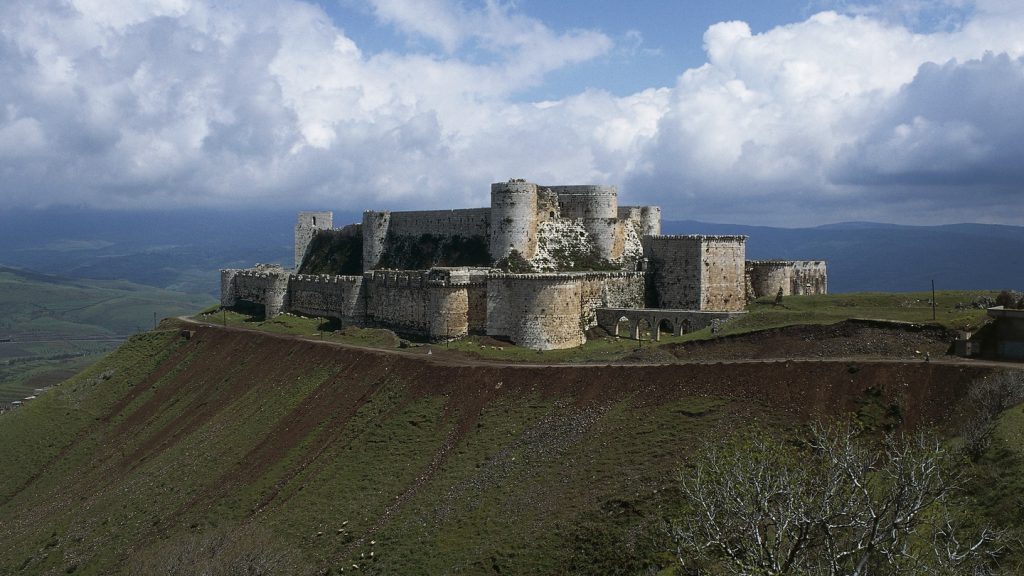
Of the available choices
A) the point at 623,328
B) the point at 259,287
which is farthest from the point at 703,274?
the point at 259,287

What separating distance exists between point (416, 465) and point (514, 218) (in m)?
34.8

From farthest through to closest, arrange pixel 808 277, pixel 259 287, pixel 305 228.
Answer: pixel 305 228 < pixel 259 287 < pixel 808 277

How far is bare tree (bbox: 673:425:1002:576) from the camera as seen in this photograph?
84.4 feet

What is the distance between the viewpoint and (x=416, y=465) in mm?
49688

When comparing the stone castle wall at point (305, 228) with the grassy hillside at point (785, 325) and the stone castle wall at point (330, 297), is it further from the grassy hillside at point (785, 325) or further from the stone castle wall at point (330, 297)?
the grassy hillside at point (785, 325)

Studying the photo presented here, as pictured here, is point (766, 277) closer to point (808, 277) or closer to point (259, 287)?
point (808, 277)

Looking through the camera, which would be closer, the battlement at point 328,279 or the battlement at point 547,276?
the battlement at point 547,276

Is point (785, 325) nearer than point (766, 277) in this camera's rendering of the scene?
Yes

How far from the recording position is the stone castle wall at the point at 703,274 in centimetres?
7638

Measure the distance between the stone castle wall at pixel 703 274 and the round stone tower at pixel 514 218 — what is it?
12536 mm

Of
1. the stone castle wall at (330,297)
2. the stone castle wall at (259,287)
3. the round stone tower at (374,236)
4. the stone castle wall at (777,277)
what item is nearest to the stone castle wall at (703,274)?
the stone castle wall at (777,277)

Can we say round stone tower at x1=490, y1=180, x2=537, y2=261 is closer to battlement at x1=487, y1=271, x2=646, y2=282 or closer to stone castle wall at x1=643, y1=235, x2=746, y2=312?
battlement at x1=487, y1=271, x2=646, y2=282

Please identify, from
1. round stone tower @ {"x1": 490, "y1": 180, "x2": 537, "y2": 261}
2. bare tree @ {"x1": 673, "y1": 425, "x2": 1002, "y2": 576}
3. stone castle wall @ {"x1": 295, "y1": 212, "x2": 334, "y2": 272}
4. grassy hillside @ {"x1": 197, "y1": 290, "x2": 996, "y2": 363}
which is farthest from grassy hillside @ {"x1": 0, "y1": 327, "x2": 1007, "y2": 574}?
stone castle wall @ {"x1": 295, "y1": 212, "x2": 334, "y2": 272}

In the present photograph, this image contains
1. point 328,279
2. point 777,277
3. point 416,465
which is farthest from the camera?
point 328,279
